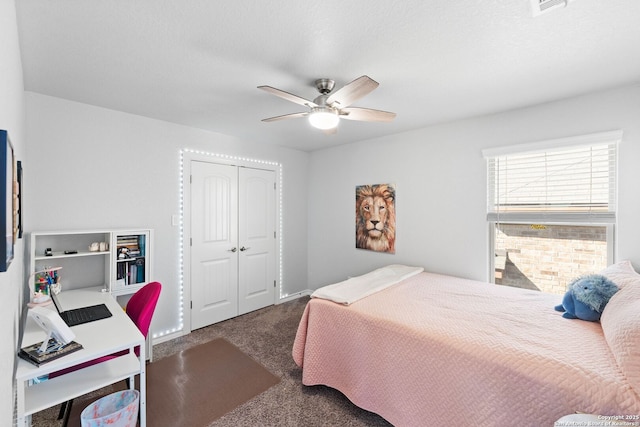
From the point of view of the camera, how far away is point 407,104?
8.56 feet

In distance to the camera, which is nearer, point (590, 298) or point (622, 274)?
point (590, 298)

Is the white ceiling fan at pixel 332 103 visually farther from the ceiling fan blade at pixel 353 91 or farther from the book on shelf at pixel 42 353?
the book on shelf at pixel 42 353

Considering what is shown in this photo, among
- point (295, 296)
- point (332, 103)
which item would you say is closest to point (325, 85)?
point (332, 103)

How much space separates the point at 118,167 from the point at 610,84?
172 inches

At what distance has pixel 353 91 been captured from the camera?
5.90ft

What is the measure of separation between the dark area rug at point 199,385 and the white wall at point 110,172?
2.35ft

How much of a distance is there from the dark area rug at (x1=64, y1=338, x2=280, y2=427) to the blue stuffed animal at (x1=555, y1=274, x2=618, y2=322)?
2268 mm

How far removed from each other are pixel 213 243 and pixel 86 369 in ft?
6.17

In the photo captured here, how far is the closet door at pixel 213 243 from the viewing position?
3342 millimetres

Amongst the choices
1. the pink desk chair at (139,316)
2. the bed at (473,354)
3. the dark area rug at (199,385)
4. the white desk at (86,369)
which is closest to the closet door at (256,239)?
the dark area rug at (199,385)

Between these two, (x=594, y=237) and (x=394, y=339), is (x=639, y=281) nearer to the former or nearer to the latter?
(x=594, y=237)

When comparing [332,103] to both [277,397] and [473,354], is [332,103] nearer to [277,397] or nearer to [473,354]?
[473,354]

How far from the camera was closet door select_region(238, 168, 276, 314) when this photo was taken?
149 inches

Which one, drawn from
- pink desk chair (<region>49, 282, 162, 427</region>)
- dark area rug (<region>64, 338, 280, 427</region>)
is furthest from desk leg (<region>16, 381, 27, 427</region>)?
dark area rug (<region>64, 338, 280, 427</region>)
